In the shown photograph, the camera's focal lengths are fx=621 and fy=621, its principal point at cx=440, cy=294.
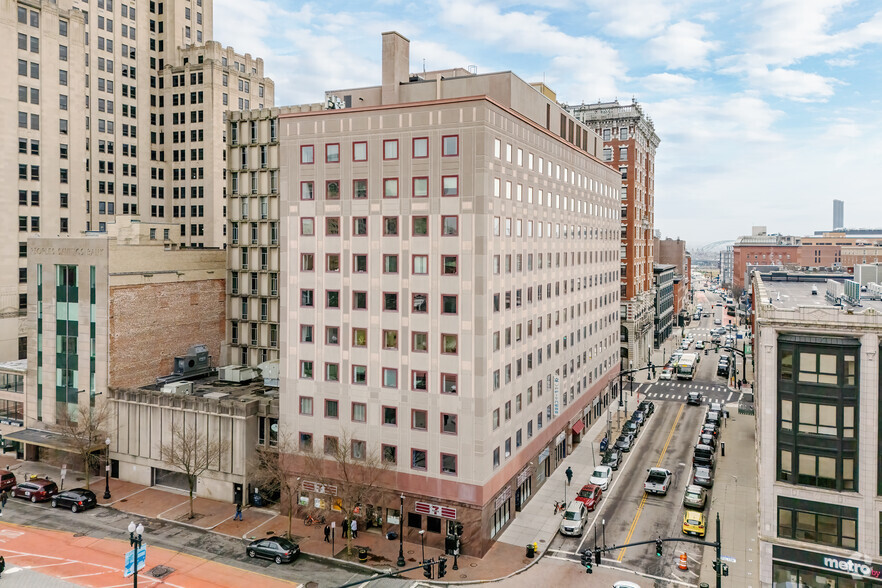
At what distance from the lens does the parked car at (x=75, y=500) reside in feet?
166

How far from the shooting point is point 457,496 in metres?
43.4

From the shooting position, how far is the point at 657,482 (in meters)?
54.7

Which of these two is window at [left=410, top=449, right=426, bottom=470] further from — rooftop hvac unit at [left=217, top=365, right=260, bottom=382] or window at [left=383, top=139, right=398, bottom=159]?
rooftop hvac unit at [left=217, top=365, right=260, bottom=382]

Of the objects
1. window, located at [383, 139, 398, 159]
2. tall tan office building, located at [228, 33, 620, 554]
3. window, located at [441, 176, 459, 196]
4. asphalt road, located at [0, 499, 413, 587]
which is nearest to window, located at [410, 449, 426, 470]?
tall tan office building, located at [228, 33, 620, 554]

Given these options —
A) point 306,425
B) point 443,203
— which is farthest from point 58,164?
point 443,203

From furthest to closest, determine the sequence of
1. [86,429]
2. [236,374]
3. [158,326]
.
→ 1. [236,374]
2. [158,326]
3. [86,429]

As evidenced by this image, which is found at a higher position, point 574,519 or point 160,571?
point 574,519

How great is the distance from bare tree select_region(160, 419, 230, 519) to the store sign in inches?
1634

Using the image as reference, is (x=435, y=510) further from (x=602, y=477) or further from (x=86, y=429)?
(x=86, y=429)

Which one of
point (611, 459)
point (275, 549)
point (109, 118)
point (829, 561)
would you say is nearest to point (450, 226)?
point (275, 549)

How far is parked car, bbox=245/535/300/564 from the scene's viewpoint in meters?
42.0

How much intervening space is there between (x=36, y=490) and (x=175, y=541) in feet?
54.2

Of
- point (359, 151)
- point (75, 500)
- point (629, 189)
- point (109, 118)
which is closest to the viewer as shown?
point (359, 151)

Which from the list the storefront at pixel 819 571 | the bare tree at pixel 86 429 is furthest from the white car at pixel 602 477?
the bare tree at pixel 86 429
